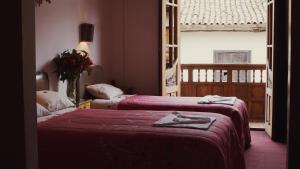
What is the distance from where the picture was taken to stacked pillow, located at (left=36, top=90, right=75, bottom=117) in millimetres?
4191

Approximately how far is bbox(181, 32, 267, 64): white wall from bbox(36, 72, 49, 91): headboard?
718 cm

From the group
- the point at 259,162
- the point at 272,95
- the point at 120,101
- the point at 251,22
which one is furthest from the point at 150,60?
the point at 251,22

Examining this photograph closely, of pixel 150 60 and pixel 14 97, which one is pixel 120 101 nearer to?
pixel 150 60

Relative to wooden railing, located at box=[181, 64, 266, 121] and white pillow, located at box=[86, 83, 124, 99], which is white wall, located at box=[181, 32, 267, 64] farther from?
white pillow, located at box=[86, 83, 124, 99]

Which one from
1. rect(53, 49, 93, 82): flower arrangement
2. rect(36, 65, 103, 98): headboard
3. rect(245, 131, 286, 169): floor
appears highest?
rect(53, 49, 93, 82): flower arrangement

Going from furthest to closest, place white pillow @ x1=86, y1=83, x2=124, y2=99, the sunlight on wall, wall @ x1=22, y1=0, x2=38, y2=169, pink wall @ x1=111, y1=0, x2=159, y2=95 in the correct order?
pink wall @ x1=111, y1=0, x2=159, y2=95 < the sunlight on wall < white pillow @ x1=86, y1=83, x2=124, y2=99 < wall @ x1=22, y1=0, x2=38, y2=169

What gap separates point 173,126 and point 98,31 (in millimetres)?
3272

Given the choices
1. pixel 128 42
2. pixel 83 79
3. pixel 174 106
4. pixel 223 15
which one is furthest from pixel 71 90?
pixel 223 15

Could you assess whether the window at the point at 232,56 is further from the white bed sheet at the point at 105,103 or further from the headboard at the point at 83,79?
the white bed sheet at the point at 105,103

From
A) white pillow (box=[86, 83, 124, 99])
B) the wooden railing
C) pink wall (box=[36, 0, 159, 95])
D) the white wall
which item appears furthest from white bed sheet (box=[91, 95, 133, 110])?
the white wall

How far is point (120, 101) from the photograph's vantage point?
17.7ft

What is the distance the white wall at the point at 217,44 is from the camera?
38.3 feet

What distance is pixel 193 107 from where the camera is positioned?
5.12 metres

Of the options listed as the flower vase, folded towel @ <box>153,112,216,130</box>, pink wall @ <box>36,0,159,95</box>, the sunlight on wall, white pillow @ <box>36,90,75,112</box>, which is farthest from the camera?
pink wall @ <box>36,0,159,95</box>
